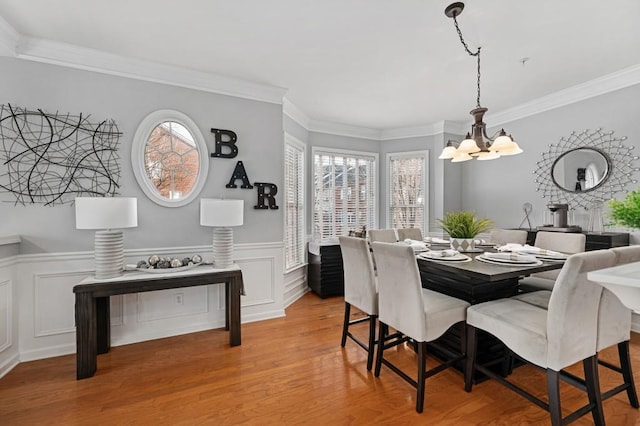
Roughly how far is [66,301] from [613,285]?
371cm

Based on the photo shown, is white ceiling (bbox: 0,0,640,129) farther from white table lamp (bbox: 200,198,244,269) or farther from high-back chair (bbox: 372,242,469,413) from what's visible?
high-back chair (bbox: 372,242,469,413)

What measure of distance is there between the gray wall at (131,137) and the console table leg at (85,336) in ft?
2.19

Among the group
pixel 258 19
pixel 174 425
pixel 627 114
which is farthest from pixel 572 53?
pixel 174 425

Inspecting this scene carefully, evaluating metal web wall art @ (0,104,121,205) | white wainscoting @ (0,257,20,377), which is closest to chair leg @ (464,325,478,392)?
metal web wall art @ (0,104,121,205)

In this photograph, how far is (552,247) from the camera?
2.85 meters

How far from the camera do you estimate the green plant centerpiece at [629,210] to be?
1.13 m

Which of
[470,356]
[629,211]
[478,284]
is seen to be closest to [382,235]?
[478,284]

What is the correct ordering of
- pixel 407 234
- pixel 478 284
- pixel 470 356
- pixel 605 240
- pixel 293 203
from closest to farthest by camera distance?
1. pixel 470 356
2. pixel 478 284
3. pixel 605 240
4. pixel 407 234
5. pixel 293 203

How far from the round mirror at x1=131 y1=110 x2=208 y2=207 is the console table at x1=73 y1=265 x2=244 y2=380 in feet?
2.68

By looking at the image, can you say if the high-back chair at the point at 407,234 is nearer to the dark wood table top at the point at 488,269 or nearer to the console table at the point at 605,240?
the dark wood table top at the point at 488,269

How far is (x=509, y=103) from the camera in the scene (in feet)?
13.0

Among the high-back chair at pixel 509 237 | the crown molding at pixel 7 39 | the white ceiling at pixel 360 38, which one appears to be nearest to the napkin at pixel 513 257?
the high-back chair at pixel 509 237

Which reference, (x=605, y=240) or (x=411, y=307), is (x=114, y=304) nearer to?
(x=411, y=307)

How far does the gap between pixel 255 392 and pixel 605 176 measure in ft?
13.9
